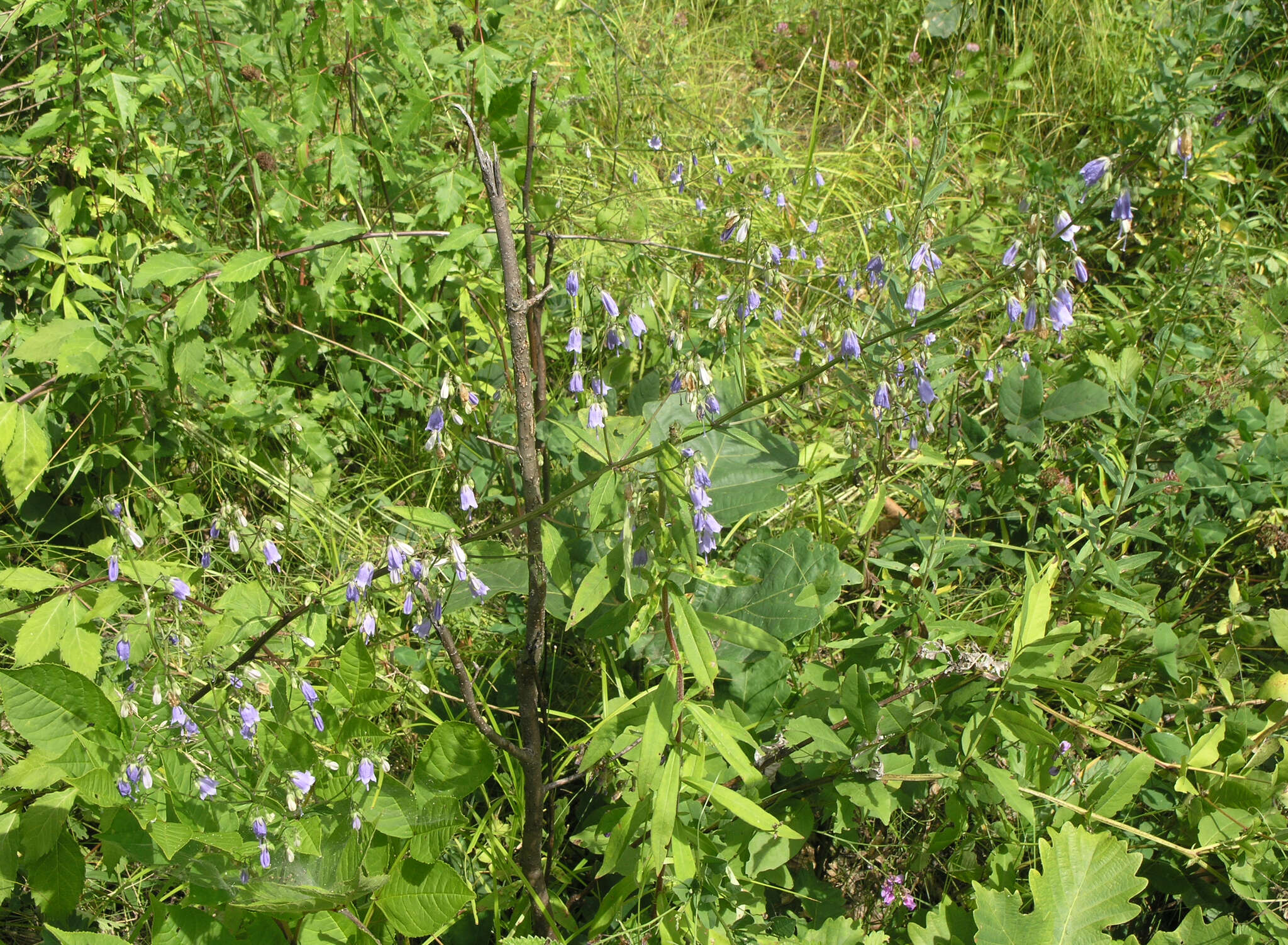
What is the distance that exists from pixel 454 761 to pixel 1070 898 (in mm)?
1219

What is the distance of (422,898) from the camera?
1.56 m

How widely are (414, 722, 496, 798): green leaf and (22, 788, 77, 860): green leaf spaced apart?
24.1 inches

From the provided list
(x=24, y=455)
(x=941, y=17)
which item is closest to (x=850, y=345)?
(x=24, y=455)

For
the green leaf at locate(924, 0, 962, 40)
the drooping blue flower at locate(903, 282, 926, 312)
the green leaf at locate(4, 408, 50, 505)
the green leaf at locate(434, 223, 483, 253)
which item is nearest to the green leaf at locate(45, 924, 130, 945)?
the green leaf at locate(4, 408, 50, 505)

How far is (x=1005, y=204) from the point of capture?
4188 mm

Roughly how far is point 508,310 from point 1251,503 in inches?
97.9

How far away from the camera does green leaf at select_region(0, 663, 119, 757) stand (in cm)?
150

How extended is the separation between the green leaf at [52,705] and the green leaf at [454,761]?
0.55 metres

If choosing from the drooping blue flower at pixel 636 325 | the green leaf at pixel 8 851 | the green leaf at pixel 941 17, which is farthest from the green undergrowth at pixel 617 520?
the green leaf at pixel 941 17

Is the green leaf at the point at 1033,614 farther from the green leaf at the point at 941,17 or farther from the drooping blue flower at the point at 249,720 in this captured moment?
the green leaf at the point at 941,17

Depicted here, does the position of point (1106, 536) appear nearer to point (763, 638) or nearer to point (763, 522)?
point (763, 522)

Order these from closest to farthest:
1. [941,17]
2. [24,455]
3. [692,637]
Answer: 1. [692,637]
2. [24,455]
3. [941,17]

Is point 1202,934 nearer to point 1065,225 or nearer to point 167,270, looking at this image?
point 1065,225

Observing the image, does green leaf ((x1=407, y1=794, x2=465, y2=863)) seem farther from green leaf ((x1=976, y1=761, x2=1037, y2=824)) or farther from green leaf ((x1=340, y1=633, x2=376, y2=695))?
green leaf ((x1=976, y1=761, x2=1037, y2=824))
